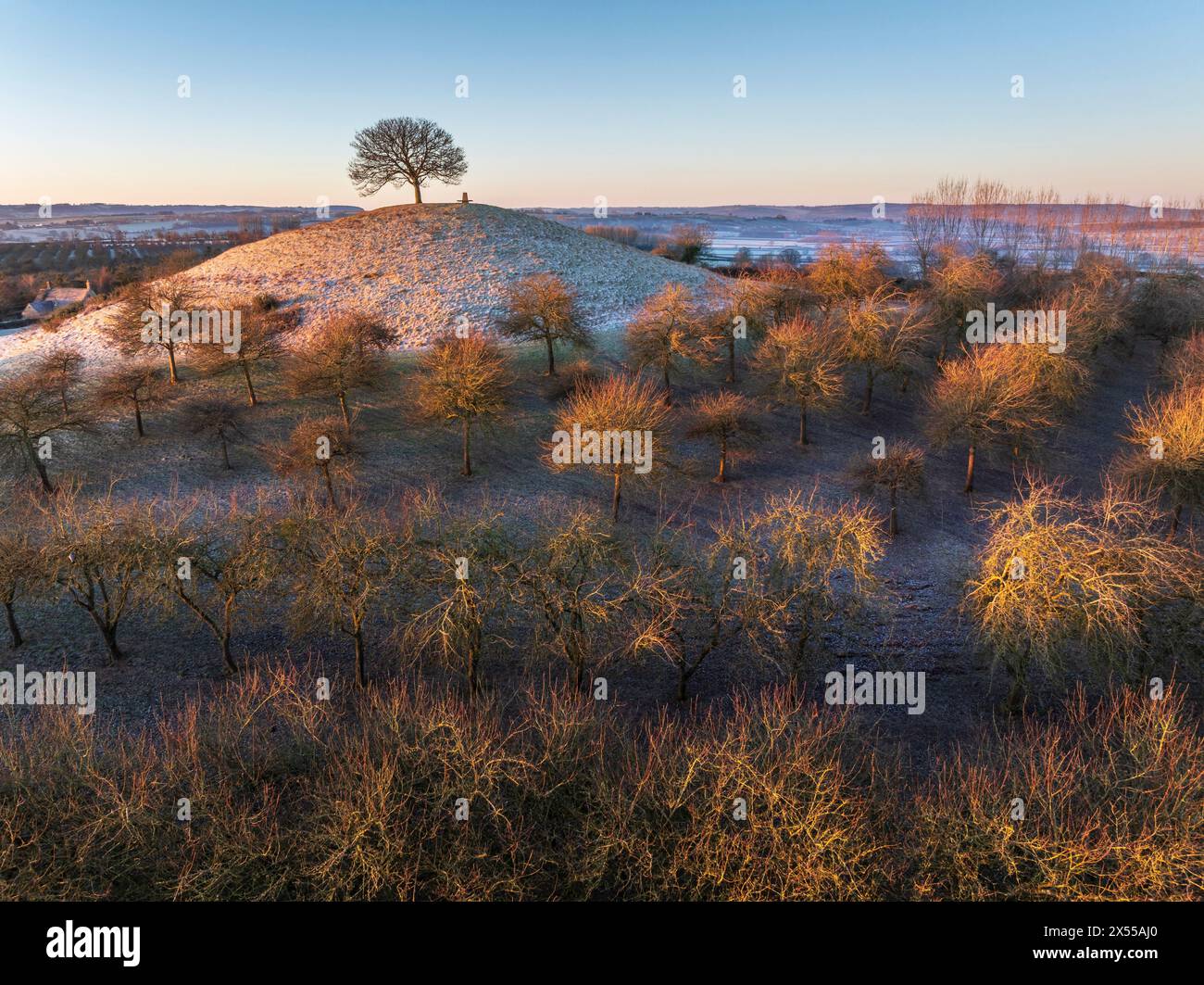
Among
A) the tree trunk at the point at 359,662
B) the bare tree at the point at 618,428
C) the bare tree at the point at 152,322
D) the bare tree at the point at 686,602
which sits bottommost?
the tree trunk at the point at 359,662

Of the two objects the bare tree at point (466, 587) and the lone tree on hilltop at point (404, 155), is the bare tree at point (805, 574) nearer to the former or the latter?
the bare tree at point (466, 587)

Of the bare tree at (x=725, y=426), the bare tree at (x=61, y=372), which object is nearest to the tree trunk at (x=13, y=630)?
the bare tree at (x=61, y=372)

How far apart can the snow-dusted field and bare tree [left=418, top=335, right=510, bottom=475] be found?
21381 mm

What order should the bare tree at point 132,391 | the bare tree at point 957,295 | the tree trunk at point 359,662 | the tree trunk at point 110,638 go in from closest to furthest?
the tree trunk at point 359,662 < the tree trunk at point 110,638 < the bare tree at point 132,391 < the bare tree at point 957,295

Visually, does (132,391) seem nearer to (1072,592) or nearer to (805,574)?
(805,574)

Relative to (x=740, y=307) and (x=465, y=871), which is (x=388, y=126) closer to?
(x=740, y=307)

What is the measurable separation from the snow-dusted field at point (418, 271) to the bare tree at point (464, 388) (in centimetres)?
2138

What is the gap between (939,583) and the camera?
29.0 m

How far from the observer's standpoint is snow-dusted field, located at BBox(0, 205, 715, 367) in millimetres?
61531

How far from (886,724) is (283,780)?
17053mm

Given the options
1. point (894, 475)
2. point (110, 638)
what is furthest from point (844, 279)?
point (110, 638)

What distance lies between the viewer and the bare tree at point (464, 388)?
35.7 meters

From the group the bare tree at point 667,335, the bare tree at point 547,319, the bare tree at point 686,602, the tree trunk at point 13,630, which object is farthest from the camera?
the bare tree at point 547,319
